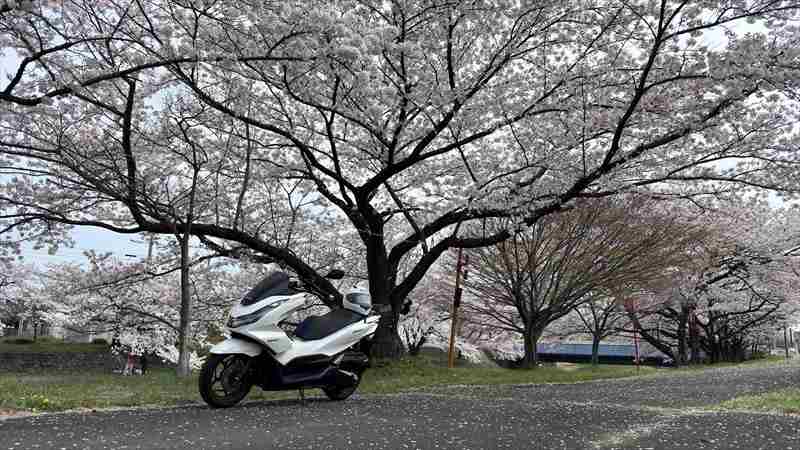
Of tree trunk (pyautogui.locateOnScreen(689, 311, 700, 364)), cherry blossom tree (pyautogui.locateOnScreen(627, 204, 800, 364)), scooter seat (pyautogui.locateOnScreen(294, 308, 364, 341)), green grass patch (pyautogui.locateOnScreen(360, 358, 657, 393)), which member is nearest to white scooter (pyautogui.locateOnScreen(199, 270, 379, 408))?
scooter seat (pyautogui.locateOnScreen(294, 308, 364, 341))

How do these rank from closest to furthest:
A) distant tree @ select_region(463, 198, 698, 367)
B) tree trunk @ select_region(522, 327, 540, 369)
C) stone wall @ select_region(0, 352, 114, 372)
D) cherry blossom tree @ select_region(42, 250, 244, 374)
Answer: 1. distant tree @ select_region(463, 198, 698, 367)
2. tree trunk @ select_region(522, 327, 540, 369)
3. cherry blossom tree @ select_region(42, 250, 244, 374)
4. stone wall @ select_region(0, 352, 114, 372)

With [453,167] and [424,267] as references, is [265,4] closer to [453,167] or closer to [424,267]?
[424,267]

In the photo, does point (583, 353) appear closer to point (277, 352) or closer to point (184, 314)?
point (184, 314)

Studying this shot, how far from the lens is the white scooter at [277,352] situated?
211 inches

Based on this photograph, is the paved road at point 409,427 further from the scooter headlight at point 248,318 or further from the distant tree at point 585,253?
the distant tree at point 585,253

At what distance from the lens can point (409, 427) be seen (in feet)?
14.1

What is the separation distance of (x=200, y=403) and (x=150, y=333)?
16030 millimetres

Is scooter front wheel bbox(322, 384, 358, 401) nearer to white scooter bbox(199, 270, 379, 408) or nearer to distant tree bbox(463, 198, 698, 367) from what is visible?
white scooter bbox(199, 270, 379, 408)

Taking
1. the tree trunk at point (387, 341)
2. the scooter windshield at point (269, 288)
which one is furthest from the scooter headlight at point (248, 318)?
the tree trunk at point (387, 341)

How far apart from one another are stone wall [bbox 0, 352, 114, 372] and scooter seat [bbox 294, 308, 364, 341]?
17.3 metres

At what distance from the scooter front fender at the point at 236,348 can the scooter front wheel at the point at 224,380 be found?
0.06m

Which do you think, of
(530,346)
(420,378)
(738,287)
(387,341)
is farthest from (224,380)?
(738,287)

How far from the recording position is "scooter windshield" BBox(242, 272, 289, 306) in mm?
5516

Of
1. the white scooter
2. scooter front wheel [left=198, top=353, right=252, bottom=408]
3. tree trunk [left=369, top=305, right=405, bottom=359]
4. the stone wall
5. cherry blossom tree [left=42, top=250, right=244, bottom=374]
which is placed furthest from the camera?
the stone wall
